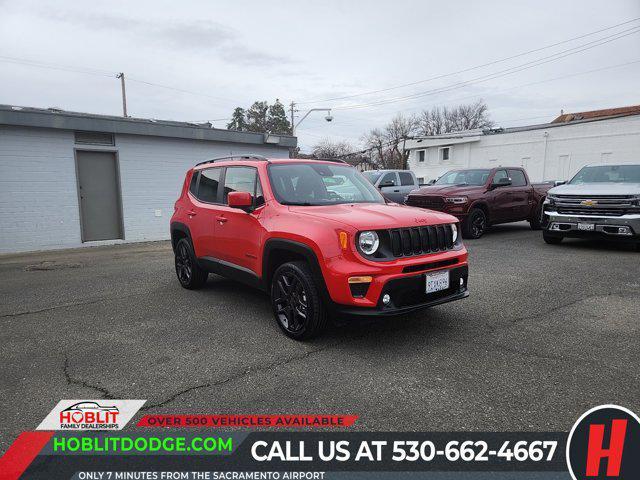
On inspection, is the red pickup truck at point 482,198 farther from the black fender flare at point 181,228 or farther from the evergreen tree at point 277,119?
the evergreen tree at point 277,119

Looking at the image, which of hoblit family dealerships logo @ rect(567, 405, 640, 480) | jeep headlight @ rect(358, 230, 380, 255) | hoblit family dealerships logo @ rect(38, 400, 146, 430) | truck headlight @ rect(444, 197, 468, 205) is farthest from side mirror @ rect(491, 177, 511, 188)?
hoblit family dealerships logo @ rect(38, 400, 146, 430)

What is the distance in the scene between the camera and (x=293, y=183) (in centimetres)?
473

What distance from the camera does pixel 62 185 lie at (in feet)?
37.3

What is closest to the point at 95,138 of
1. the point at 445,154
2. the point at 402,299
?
the point at 402,299

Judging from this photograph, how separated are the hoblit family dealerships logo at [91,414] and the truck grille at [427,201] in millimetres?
8915

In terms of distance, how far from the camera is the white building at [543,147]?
2720 cm

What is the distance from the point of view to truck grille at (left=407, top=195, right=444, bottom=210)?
1062 centimetres

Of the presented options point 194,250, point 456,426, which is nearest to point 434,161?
point 194,250

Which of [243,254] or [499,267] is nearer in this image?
[243,254]

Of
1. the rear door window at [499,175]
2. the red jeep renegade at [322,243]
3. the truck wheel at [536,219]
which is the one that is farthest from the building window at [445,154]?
the red jeep renegade at [322,243]

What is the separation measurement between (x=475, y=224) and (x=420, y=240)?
738 centimetres

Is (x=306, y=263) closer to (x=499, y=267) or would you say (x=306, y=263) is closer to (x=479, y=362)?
(x=479, y=362)

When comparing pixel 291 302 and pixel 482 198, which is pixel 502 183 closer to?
pixel 482 198

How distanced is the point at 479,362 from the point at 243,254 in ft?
8.73
